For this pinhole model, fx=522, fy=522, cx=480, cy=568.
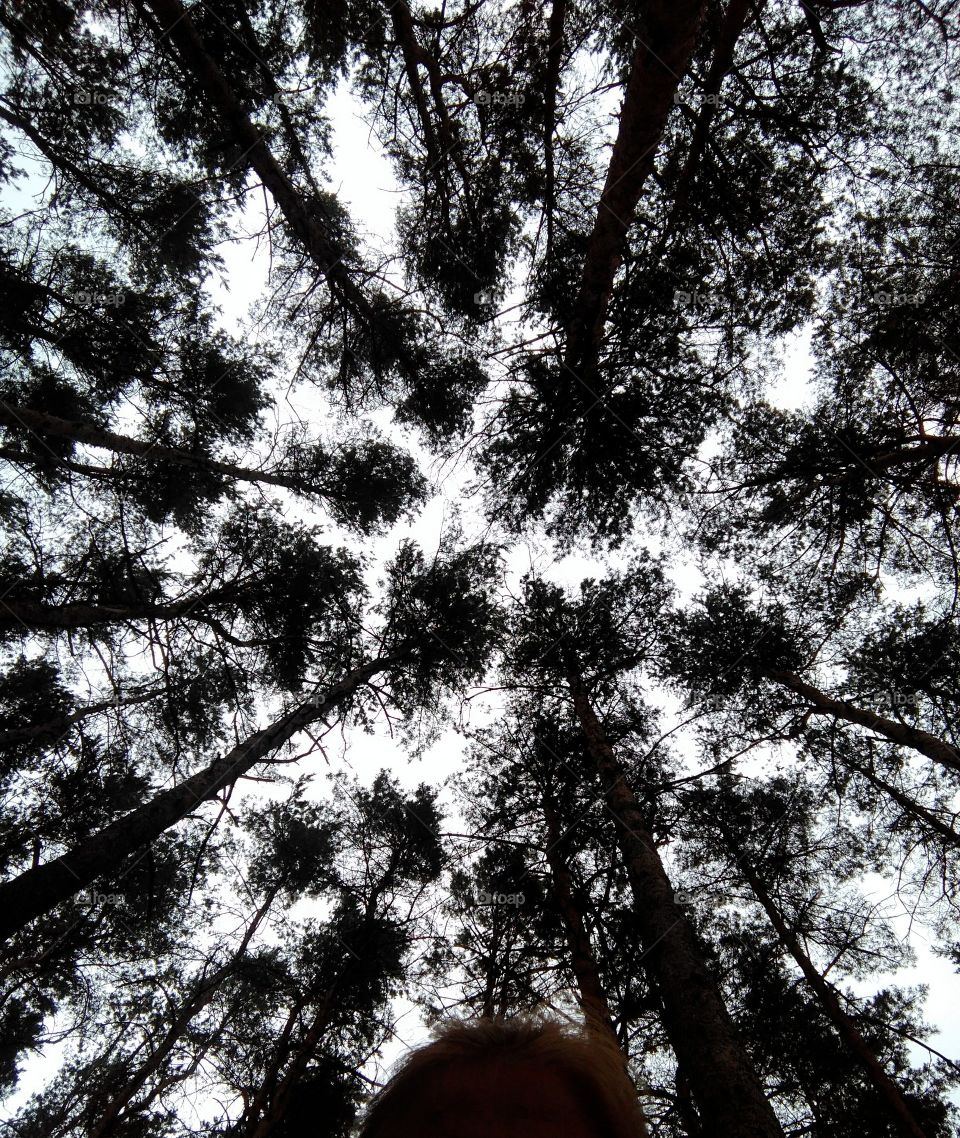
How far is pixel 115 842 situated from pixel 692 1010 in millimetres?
4455

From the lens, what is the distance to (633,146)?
425 cm

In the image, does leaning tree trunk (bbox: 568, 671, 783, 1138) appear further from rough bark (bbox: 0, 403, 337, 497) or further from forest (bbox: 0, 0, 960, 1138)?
rough bark (bbox: 0, 403, 337, 497)

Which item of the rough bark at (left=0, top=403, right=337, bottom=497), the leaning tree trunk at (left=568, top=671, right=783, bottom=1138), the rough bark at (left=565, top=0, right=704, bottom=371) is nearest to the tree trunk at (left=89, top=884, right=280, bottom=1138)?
the leaning tree trunk at (left=568, top=671, right=783, bottom=1138)

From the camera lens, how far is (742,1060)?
3.12 meters

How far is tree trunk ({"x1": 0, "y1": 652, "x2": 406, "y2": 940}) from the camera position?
3.58m

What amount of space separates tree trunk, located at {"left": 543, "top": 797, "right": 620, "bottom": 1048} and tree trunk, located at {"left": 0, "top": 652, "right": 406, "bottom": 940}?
3.54 meters

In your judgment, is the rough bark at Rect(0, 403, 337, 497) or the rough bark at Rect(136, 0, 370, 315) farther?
the rough bark at Rect(0, 403, 337, 497)

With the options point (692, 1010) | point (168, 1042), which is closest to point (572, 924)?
point (692, 1010)

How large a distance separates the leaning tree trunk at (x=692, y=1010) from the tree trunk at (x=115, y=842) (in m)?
4.03

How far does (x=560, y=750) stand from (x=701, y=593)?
407 centimetres

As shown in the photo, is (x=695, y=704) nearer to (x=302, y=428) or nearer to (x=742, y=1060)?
(x=742, y=1060)

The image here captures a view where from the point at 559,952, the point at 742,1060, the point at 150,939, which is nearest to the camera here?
the point at 742,1060

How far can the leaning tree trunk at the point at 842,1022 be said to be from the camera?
5.33 metres

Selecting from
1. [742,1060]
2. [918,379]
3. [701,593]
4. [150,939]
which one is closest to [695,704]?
[701,593]
